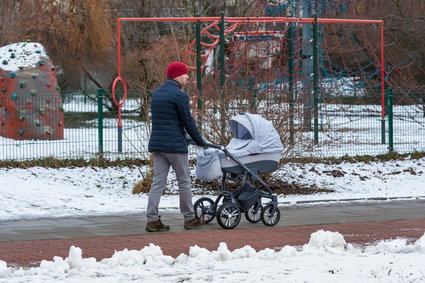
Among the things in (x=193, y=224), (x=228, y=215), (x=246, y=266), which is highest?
(x=228, y=215)

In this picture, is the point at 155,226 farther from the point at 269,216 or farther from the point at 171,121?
the point at 269,216

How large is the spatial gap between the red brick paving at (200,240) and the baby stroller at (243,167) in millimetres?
277

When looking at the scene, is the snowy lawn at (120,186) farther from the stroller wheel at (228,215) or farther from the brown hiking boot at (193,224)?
the stroller wheel at (228,215)

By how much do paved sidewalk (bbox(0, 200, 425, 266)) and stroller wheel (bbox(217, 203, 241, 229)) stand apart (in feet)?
0.28

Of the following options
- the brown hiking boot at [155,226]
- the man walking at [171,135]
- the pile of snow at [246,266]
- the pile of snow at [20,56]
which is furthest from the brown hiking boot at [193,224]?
the pile of snow at [20,56]

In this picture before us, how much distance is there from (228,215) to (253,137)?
1.10m

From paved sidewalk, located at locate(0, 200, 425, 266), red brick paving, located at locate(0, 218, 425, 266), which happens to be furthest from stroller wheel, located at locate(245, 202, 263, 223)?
red brick paving, located at locate(0, 218, 425, 266)

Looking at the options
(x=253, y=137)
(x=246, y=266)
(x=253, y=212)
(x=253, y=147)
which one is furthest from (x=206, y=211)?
(x=246, y=266)

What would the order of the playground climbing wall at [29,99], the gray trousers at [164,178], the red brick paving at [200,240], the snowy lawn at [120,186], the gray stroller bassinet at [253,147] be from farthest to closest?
the playground climbing wall at [29,99], the snowy lawn at [120,186], the gray stroller bassinet at [253,147], the gray trousers at [164,178], the red brick paving at [200,240]

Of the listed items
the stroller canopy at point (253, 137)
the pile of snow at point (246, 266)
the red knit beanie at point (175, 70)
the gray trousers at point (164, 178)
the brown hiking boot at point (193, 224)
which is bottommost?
the pile of snow at point (246, 266)

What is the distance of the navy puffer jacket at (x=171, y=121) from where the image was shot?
424 inches

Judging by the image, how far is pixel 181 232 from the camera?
10953 mm

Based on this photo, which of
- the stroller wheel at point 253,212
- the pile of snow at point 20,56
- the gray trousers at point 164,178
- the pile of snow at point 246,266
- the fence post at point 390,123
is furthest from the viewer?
the pile of snow at point 20,56

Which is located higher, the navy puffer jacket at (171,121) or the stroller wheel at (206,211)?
the navy puffer jacket at (171,121)
